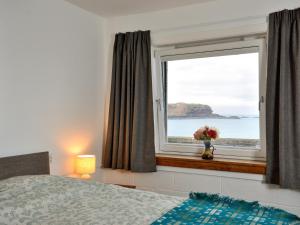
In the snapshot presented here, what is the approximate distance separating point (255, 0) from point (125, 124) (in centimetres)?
189

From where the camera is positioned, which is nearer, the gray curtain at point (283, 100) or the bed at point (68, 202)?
the bed at point (68, 202)

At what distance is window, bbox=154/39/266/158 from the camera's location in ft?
10.7

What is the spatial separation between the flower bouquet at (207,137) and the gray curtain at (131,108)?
0.54 m

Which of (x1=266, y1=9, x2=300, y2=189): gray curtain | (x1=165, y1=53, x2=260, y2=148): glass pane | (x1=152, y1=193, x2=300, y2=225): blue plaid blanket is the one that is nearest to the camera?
(x1=152, y1=193, x2=300, y2=225): blue plaid blanket

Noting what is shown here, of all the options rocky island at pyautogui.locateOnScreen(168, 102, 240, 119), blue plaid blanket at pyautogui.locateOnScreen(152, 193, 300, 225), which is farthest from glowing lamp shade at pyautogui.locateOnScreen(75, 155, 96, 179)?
blue plaid blanket at pyautogui.locateOnScreen(152, 193, 300, 225)

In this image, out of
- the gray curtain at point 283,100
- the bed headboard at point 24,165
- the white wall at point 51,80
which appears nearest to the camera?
the bed headboard at point 24,165

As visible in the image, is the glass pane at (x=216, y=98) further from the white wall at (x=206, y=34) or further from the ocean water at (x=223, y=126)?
the white wall at (x=206, y=34)

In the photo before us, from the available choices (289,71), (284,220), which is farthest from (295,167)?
(284,220)

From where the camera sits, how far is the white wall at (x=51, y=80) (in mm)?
2736

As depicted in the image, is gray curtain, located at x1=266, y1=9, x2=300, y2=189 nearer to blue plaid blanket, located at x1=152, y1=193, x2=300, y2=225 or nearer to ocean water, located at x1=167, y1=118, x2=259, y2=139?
ocean water, located at x1=167, y1=118, x2=259, y2=139

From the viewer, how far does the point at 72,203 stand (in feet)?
7.14

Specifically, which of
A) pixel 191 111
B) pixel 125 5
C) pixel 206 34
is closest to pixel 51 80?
pixel 125 5

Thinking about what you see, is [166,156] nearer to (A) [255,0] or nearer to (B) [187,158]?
(B) [187,158]

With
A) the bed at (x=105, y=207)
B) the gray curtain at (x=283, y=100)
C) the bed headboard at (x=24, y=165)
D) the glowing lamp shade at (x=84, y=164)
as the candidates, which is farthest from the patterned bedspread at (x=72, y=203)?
the gray curtain at (x=283, y=100)
